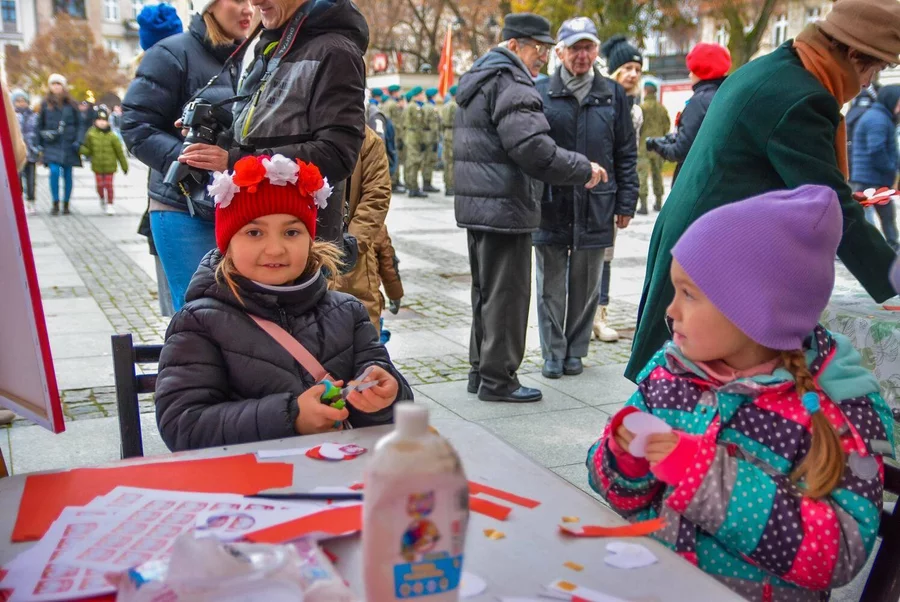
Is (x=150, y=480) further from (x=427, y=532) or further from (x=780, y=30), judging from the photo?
(x=780, y=30)

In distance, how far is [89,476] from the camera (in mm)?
1729

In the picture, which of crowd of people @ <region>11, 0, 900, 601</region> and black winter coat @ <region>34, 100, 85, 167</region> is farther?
black winter coat @ <region>34, 100, 85, 167</region>

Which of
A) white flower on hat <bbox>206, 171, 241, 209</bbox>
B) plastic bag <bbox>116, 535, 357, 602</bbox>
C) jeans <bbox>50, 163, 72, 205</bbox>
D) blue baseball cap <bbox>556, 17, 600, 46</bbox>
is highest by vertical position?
blue baseball cap <bbox>556, 17, 600, 46</bbox>

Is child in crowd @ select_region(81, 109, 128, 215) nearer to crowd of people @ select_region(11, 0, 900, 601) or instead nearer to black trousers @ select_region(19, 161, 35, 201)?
black trousers @ select_region(19, 161, 35, 201)

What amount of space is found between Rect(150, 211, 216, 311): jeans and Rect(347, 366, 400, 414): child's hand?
1.80 metres

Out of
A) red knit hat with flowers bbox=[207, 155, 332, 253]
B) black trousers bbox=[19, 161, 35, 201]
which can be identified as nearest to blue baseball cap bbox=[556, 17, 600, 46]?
red knit hat with flowers bbox=[207, 155, 332, 253]

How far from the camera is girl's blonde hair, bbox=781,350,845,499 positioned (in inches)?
66.2

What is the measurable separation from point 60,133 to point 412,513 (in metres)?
14.8

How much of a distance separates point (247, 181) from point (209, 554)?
130 centimetres

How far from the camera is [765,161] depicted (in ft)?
9.62

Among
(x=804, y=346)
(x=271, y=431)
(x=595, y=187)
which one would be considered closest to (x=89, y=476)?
(x=271, y=431)

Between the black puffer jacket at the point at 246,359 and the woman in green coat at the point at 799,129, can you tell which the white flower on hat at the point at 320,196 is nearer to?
the black puffer jacket at the point at 246,359

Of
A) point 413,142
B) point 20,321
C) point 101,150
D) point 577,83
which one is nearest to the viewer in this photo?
point 20,321

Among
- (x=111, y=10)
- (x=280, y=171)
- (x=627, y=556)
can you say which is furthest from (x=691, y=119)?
(x=111, y=10)
